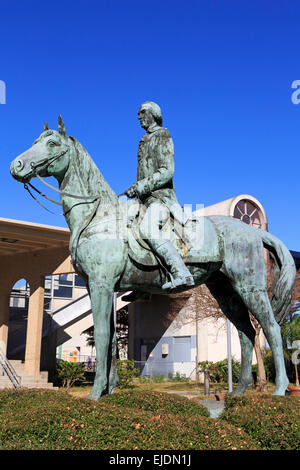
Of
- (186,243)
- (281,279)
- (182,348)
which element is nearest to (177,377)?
(182,348)

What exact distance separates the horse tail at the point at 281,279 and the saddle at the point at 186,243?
0.73 meters

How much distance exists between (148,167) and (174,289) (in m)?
1.43

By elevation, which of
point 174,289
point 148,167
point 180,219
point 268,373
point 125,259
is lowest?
point 268,373

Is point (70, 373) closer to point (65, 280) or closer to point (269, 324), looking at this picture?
point (65, 280)

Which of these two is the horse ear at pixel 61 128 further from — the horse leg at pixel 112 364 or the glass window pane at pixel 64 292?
the glass window pane at pixel 64 292

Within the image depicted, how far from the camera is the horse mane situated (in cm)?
529

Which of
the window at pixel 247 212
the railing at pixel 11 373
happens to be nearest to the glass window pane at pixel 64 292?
the railing at pixel 11 373

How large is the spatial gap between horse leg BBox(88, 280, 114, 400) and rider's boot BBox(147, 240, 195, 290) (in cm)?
62

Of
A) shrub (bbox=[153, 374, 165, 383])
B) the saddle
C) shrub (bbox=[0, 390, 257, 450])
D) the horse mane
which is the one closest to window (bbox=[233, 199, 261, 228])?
shrub (bbox=[153, 374, 165, 383])

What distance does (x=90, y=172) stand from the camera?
5.32 meters

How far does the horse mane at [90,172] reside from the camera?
208 inches

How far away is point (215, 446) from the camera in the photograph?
3.69 metres
